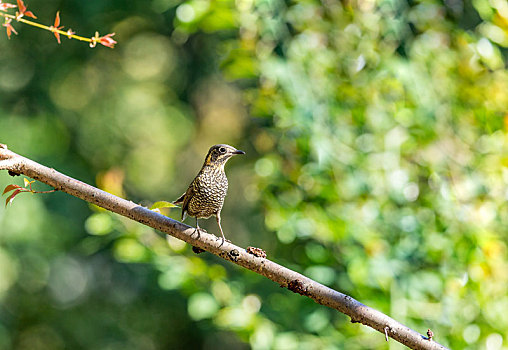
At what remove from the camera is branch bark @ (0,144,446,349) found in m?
1.75

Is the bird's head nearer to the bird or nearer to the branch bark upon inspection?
the bird

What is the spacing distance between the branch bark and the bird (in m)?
0.31

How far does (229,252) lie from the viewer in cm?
176

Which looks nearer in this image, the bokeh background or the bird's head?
the bird's head

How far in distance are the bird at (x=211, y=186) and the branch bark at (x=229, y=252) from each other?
0.31 metres

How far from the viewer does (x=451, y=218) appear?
3678 millimetres

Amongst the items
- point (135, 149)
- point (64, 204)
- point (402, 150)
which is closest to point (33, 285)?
point (64, 204)

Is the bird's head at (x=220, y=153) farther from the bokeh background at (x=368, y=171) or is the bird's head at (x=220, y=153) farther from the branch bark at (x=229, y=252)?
the bokeh background at (x=368, y=171)

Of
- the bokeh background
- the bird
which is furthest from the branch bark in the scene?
the bokeh background

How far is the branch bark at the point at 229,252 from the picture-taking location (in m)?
1.75

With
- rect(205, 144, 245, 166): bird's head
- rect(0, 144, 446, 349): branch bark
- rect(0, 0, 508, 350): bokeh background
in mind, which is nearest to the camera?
rect(0, 144, 446, 349): branch bark

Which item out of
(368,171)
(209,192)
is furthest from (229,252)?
(368,171)

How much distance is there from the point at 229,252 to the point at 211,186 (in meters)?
0.39

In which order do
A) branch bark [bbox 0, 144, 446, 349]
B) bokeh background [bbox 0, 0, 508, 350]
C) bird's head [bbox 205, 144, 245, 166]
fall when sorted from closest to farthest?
branch bark [bbox 0, 144, 446, 349]
bird's head [bbox 205, 144, 245, 166]
bokeh background [bbox 0, 0, 508, 350]
